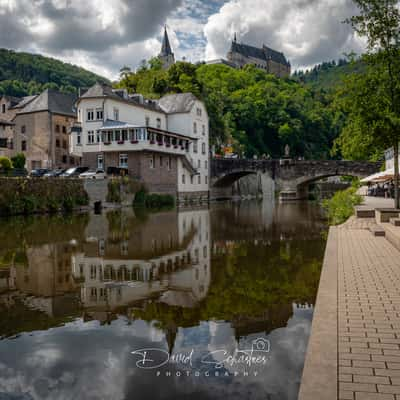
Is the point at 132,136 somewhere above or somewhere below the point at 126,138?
above

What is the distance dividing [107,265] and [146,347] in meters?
6.37

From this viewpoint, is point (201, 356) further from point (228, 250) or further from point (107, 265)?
point (228, 250)

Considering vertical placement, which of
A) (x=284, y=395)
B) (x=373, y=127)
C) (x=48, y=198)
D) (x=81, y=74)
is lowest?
(x=284, y=395)

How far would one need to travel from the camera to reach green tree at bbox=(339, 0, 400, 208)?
63.5 ft

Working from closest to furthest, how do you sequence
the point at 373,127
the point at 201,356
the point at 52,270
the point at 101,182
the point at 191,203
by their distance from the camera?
the point at 201,356 < the point at 52,270 < the point at 373,127 < the point at 101,182 < the point at 191,203

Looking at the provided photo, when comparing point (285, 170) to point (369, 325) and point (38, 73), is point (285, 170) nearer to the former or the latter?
point (369, 325)

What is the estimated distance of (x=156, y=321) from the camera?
7.29m

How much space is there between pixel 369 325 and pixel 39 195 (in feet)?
97.4

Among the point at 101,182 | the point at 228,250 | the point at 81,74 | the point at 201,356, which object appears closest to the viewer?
the point at 201,356

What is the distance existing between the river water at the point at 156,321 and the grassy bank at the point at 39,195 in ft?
52.8

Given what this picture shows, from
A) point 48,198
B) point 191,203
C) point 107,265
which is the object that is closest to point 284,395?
point 107,265

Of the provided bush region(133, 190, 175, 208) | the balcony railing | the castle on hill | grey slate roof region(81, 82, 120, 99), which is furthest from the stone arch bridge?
the castle on hill

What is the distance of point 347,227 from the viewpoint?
17375 mm

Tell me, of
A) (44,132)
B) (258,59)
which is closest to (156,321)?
(44,132)
